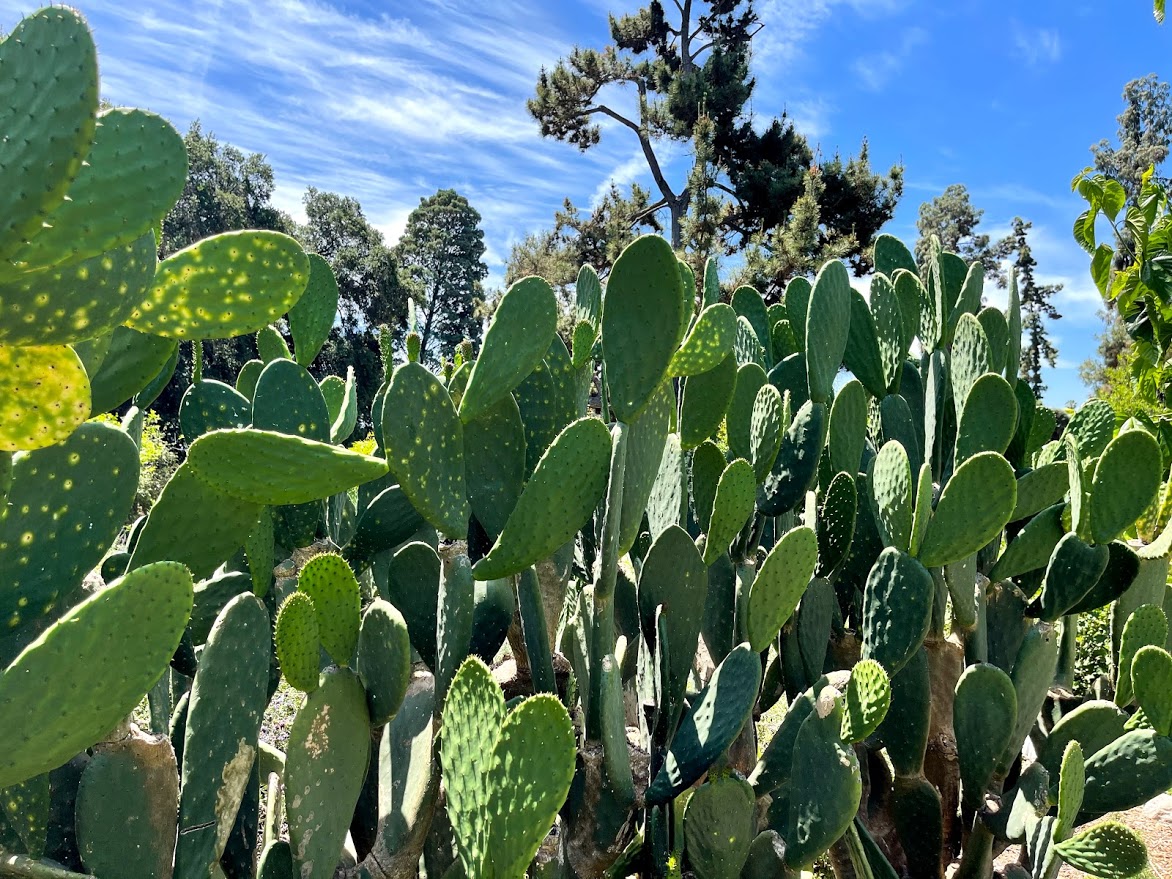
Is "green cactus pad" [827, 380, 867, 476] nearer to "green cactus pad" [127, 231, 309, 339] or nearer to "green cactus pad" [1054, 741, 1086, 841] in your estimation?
"green cactus pad" [1054, 741, 1086, 841]

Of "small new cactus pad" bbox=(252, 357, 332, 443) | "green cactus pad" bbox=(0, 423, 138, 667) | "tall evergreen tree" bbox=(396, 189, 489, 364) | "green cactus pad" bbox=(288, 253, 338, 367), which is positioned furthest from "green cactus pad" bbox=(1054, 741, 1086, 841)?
"tall evergreen tree" bbox=(396, 189, 489, 364)

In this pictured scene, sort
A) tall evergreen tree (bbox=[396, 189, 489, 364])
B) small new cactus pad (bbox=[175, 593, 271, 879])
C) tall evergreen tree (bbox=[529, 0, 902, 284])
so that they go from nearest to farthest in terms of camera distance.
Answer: small new cactus pad (bbox=[175, 593, 271, 879]) < tall evergreen tree (bbox=[529, 0, 902, 284]) < tall evergreen tree (bbox=[396, 189, 489, 364])

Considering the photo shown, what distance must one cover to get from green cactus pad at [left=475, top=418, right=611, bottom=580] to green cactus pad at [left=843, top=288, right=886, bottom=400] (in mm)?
918

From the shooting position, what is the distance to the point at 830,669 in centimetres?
165

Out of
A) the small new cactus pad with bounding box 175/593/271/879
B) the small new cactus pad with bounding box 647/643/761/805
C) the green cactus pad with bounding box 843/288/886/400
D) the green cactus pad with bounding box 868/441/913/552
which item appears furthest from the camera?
the green cactus pad with bounding box 843/288/886/400

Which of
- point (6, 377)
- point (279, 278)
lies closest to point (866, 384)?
point (279, 278)

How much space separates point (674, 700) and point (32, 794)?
2.61 ft

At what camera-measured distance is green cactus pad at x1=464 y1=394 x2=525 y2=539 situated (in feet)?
3.76

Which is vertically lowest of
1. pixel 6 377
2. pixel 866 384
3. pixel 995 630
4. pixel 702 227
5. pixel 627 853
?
pixel 627 853

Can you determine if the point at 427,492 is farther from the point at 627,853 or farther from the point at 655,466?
the point at 627,853

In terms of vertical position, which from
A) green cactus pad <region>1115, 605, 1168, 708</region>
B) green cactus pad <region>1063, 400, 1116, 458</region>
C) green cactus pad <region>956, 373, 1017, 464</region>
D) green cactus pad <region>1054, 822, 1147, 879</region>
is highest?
green cactus pad <region>1063, 400, 1116, 458</region>

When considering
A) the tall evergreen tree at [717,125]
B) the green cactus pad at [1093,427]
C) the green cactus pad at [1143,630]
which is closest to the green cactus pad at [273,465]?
the green cactus pad at [1143,630]

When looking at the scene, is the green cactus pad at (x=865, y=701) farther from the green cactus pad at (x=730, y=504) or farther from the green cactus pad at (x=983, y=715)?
the green cactus pad at (x=983, y=715)

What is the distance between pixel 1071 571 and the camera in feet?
4.87
